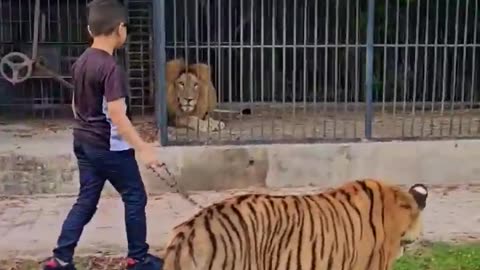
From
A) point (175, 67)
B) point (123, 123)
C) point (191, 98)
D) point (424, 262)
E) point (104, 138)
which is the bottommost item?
point (424, 262)

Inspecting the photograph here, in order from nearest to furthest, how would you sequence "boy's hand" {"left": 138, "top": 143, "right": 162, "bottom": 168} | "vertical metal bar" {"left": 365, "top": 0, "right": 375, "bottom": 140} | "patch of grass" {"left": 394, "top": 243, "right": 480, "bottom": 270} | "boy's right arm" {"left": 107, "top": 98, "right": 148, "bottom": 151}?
"boy's hand" {"left": 138, "top": 143, "right": 162, "bottom": 168}, "boy's right arm" {"left": 107, "top": 98, "right": 148, "bottom": 151}, "patch of grass" {"left": 394, "top": 243, "right": 480, "bottom": 270}, "vertical metal bar" {"left": 365, "top": 0, "right": 375, "bottom": 140}

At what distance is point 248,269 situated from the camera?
4402mm

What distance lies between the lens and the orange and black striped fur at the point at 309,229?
434 cm

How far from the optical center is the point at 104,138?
5.45 m

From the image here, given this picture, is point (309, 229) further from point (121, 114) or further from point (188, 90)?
point (188, 90)

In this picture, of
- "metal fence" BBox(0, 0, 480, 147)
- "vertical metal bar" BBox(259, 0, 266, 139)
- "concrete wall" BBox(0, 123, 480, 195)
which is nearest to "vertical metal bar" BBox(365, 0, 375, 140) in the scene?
"metal fence" BBox(0, 0, 480, 147)

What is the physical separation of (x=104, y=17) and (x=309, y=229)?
1.75m

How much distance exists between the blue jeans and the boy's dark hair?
0.70m

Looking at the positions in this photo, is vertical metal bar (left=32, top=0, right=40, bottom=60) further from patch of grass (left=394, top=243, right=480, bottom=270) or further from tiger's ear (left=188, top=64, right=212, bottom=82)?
patch of grass (left=394, top=243, right=480, bottom=270)

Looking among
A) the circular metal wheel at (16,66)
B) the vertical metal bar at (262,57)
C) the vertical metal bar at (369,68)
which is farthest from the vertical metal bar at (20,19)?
the vertical metal bar at (369,68)

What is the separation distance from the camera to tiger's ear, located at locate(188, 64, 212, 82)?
9.24 meters

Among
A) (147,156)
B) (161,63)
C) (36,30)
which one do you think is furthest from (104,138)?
(36,30)

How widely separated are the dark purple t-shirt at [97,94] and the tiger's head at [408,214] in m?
1.63

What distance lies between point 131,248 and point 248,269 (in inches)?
57.4
